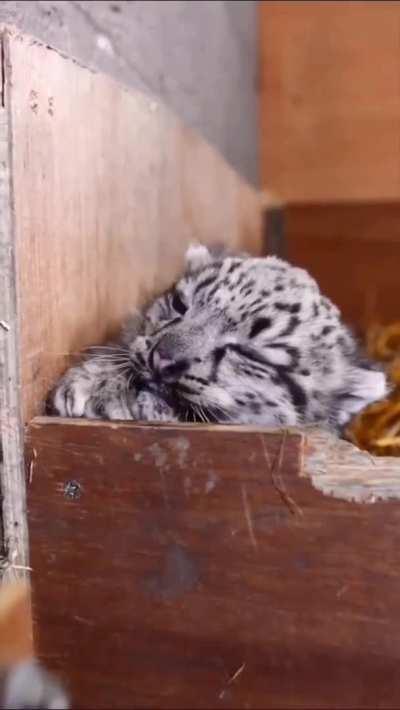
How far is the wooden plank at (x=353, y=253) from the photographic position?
2492 millimetres

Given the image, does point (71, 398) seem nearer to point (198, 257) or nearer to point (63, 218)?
point (63, 218)

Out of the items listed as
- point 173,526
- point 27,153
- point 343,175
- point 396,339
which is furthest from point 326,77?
point 173,526

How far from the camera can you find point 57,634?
4.18ft

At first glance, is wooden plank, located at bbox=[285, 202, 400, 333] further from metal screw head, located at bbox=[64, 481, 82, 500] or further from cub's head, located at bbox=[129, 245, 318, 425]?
metal screw head, located at bbox=[64, 481, 82, 500]

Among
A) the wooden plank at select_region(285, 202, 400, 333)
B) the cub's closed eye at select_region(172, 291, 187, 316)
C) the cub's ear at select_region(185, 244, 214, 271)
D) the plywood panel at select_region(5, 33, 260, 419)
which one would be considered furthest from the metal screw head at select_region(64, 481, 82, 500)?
the wooden plank at select_region(285, 202, 400, 333)

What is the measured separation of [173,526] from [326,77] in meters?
1.62

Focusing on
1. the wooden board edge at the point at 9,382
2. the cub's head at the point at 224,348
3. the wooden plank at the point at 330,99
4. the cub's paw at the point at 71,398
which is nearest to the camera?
the wooden board edge at the point at 9,382

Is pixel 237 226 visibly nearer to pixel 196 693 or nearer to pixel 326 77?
→ pixel 326 77

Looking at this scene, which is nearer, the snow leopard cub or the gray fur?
the gray fur

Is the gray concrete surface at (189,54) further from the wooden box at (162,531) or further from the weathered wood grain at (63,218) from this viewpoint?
the wooden box at (162,531)

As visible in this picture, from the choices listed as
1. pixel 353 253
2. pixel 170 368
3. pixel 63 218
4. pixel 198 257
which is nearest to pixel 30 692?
pixel 170 368

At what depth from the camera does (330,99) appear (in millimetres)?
2449

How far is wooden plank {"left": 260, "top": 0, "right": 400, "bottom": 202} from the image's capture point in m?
2.35

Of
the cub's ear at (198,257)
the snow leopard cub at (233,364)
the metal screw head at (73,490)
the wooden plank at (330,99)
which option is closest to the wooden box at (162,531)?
the metal screw head at (73,490)
